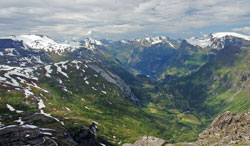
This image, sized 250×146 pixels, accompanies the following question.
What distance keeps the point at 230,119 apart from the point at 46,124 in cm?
13331

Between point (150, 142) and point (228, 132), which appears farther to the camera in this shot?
point (150, 142)

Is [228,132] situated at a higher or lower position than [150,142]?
higher

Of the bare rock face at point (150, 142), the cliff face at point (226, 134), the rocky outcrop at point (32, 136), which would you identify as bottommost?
the rocky outcrop at point (32, 136)


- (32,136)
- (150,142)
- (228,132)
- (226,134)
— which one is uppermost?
(228,132)

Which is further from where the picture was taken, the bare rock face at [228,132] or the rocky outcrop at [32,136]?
the rocky outcrop at [32,136]

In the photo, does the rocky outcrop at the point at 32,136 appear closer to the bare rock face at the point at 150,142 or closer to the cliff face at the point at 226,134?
the bare rock face at the point at 150,142

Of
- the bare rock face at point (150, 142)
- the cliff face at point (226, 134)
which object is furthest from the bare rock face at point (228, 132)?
the bare rock face at point (150, 142)

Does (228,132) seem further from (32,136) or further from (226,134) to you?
(32,136)

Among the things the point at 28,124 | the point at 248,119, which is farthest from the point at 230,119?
the point at 28,124

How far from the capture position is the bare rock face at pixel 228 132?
80875 millimetres

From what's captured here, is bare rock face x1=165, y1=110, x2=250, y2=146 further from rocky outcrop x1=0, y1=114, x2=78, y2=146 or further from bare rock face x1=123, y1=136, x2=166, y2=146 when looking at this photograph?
rocky outcrop x1=0, y1=114, x2=78, y2=146

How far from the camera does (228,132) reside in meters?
94.9

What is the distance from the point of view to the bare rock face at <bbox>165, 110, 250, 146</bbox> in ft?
265

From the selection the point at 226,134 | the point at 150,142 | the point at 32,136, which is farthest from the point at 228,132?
the point at 32,136
